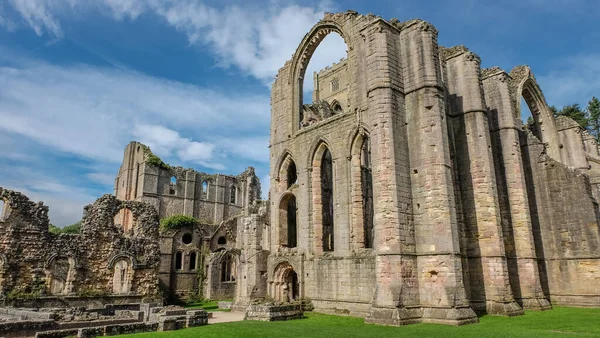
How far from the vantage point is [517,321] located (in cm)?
1166

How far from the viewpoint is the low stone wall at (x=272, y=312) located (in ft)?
40.7

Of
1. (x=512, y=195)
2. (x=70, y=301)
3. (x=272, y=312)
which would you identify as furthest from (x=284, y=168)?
(x=70, y=301)

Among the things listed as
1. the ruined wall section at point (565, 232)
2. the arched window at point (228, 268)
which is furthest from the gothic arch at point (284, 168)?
the arched window at point (228, 268)

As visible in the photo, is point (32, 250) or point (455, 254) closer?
point (455, 254)

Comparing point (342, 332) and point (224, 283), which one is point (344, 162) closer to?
point (342, 332)

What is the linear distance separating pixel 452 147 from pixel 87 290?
16183 millimetres

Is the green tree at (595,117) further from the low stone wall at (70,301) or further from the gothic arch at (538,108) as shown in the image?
the low stone wall at (70,301)

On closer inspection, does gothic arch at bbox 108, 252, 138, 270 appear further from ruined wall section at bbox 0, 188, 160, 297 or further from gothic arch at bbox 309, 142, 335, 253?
gothic arch at bbox 309, 142, 335, 253

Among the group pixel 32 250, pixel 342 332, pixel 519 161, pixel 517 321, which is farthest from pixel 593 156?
pixel 32 250

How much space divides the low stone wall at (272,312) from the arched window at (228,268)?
15.7 m

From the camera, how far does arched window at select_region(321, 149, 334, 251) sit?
17.0 metres

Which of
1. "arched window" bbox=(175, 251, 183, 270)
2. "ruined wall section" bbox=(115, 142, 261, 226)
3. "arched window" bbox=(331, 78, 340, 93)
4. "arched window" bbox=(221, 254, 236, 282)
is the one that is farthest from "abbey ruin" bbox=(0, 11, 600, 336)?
"ruined wall section" bbox=(115, 142, 261, 226)

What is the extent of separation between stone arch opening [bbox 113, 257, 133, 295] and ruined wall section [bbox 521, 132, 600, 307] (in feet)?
58.2

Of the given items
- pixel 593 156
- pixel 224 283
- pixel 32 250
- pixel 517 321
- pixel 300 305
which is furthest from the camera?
pixel 224 283
